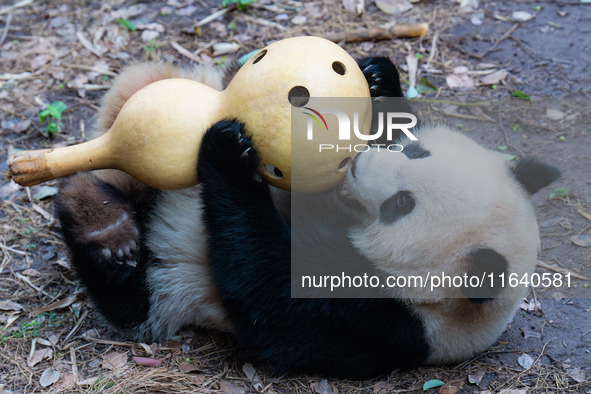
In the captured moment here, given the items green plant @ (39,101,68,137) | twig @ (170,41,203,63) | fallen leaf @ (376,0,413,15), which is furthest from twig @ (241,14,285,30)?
green plant @ (39,101,68,137)

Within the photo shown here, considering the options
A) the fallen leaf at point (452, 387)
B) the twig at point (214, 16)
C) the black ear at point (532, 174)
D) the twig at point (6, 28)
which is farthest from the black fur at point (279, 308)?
the twig at point (6, 28)

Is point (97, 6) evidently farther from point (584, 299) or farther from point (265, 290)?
point (584, 299)

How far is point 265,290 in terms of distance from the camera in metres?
3.41

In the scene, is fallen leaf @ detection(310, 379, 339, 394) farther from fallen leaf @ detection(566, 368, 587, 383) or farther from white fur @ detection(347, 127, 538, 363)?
fallen leaf @ detection(566, 368, 587, 383)

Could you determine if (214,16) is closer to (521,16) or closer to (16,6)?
(16,6)

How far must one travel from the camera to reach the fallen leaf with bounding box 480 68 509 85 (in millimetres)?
5691

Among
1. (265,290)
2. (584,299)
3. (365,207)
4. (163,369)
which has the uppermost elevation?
(365,207)

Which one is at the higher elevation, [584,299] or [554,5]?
Answer: [554,5]

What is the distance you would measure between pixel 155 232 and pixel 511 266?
2.11 meters

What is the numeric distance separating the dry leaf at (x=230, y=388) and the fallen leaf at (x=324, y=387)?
0.41m

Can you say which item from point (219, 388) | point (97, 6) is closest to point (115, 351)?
point (219, 388)

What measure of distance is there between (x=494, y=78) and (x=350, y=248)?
9.78 ft

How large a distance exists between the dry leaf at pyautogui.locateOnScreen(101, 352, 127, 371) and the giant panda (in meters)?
0.17

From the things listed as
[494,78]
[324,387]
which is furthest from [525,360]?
[494,78]
